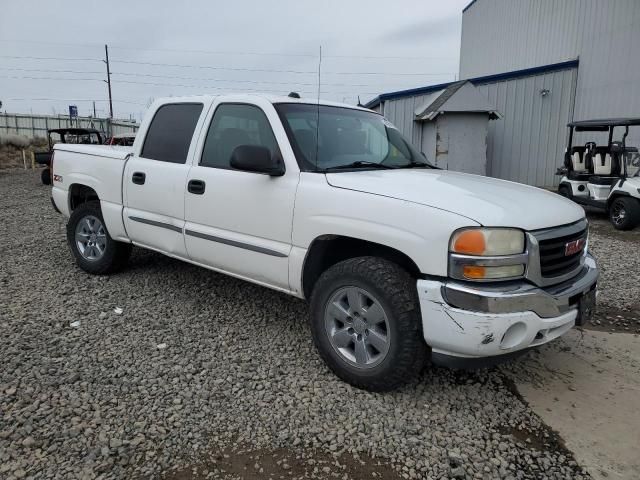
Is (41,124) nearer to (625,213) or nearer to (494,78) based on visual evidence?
(494,78)

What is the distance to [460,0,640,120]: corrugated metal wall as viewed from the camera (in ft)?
42.1

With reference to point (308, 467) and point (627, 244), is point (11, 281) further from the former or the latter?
point (627, 244)

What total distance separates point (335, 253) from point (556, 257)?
4.51 ft

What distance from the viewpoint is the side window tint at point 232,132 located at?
12.5ft

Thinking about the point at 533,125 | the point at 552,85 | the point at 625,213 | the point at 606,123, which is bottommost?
the point at 625,213

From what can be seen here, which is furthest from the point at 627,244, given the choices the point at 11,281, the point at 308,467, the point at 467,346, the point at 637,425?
the point at 11,281

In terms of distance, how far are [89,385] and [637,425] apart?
129 inches

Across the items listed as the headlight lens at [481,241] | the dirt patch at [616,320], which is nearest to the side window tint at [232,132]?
the headlight lens at [481,241]

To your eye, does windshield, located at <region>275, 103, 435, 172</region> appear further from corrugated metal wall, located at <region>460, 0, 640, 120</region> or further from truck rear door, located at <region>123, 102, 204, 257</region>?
corrugated metal wall, located at <region>460, 0, 640, 120</region>

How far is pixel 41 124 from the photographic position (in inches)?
1500

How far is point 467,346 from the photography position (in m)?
2.69

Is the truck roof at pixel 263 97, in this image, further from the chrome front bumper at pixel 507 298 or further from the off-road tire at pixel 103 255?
the chrome front bumper at pixel 507 298

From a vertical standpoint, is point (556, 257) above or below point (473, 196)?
below

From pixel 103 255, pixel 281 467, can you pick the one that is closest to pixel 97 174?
pixel 103 255
